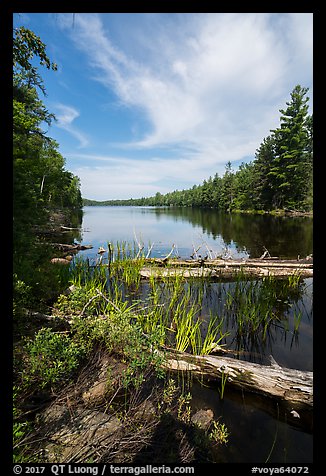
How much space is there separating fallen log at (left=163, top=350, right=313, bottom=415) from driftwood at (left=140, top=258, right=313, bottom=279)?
4643mm

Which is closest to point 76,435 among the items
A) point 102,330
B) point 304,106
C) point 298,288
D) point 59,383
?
point 59,383

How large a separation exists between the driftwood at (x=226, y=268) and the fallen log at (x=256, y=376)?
15.2 ft

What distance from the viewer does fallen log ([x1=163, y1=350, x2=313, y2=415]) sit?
3.08m

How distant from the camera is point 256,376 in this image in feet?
11.0

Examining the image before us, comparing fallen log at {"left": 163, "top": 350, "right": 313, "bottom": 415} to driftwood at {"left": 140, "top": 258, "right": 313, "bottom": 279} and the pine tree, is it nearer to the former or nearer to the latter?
driftwood at {"left": 140, "top": 258, "right": 313, "bottom": 279}

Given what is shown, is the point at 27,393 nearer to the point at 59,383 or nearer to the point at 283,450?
the point at 59,383

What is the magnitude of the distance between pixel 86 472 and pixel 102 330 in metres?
1.91

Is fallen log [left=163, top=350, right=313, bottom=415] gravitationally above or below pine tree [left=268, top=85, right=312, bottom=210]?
below

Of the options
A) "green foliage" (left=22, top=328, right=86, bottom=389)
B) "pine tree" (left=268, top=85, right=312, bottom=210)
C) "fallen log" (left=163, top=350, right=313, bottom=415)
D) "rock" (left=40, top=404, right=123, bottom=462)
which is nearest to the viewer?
"rock" (left=40, top=404, right=123, bottom=462)

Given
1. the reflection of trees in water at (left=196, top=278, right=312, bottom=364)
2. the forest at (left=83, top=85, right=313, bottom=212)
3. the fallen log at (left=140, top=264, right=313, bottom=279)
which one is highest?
the forest at (left=83, top=85, right=313, bottom=212)

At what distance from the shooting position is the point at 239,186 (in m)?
64.4

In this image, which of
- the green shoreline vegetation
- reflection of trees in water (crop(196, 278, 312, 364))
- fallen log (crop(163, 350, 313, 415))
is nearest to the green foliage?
the green shoreline vegetation

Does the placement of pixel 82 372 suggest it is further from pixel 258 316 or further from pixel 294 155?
pixel 294 155

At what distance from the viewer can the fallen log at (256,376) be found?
3.08 meters
